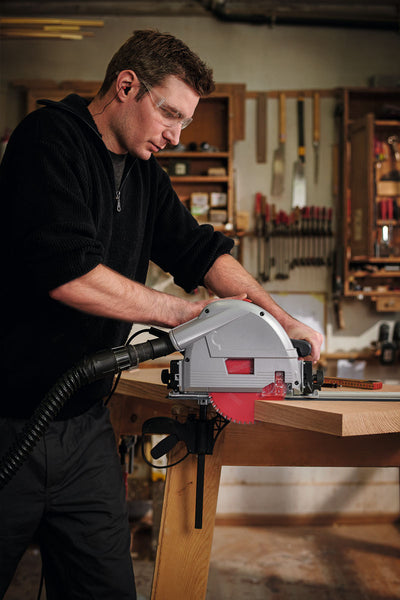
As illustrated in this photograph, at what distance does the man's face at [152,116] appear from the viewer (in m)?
1.36

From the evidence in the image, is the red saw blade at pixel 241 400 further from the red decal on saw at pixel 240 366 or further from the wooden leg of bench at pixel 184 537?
the wooden leg of bench at pixel 184 537

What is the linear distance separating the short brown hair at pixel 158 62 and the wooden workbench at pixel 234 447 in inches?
29.3

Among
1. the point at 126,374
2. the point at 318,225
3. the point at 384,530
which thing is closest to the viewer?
the point at 126,374

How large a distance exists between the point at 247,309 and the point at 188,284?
54cm

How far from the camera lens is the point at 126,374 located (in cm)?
179

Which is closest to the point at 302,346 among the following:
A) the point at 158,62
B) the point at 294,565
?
the point at 158,62

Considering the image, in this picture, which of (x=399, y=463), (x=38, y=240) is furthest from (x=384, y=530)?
(x=38, y=240)

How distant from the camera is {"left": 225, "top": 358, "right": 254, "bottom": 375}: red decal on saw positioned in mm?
1156

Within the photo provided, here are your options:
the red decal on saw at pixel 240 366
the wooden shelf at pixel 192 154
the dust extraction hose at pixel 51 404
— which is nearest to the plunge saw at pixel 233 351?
the red decal on saw at pixel 240 366

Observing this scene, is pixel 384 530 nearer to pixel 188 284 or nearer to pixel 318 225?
pixel 318 225

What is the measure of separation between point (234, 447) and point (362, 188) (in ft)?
7.72

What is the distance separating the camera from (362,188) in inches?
139

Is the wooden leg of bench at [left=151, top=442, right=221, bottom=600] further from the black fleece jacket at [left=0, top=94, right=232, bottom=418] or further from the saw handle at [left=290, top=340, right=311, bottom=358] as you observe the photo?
the saw handle at [left=290, top=340, right=311, bottom=358]

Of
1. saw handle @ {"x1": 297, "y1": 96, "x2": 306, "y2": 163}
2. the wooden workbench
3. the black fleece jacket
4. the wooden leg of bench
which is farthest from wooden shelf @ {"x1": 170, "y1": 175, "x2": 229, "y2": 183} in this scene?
the wooden leg of bench
